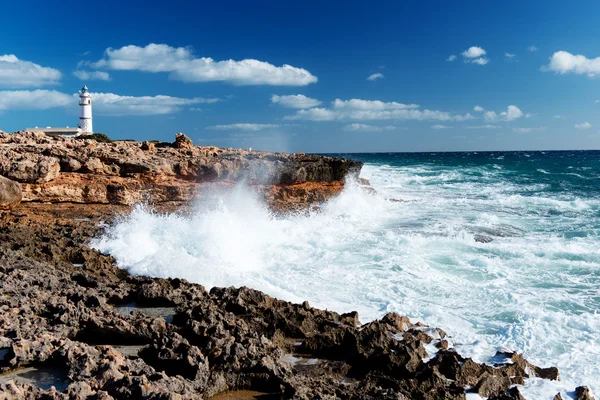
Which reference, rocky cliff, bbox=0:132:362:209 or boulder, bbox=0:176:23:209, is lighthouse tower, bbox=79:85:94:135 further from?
boulder, bbox=0:176:23:209

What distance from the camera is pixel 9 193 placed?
12133 mm

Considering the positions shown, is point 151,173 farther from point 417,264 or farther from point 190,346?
point 190,346

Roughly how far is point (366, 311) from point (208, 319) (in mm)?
2790

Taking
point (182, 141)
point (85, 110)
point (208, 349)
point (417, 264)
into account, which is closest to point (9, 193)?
point (182, 141)

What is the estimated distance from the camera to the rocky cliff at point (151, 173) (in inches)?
508

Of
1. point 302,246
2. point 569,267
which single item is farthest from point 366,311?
point 569,267

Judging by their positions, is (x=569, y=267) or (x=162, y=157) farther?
(x=162, y=157)

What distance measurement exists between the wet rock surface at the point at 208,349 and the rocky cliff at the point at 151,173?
5641 mm

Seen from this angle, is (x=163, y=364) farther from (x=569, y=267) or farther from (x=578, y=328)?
(x=569, y=267)

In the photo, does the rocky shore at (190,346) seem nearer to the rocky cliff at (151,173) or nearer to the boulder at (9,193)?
the boulder at (9,193)

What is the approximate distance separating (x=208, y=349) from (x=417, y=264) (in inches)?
253

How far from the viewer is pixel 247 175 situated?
609 inches

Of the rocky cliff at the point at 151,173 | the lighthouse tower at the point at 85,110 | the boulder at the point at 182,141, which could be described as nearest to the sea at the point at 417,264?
the rocky cliff at the point at 151,173

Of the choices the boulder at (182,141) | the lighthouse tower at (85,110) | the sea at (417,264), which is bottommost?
the sea at (417,264)
